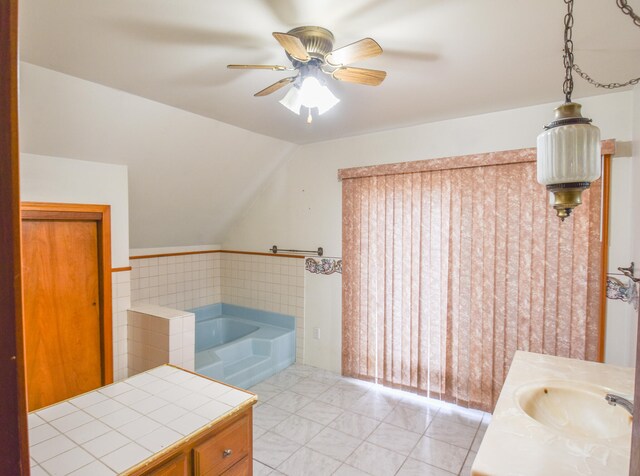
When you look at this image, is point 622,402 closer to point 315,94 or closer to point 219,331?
point 315,94

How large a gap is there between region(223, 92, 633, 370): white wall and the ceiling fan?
1.45 m

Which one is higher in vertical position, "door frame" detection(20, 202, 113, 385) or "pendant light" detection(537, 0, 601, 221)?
"pendant light" detection(537, 0, 601, 221)

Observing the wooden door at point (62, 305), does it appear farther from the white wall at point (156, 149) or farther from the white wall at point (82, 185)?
the white wall at point (156, 149)

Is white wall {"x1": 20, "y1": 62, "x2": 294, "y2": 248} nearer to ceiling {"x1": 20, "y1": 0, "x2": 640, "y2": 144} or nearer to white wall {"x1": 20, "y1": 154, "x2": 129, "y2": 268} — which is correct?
white wall {"x1": 20, "y1": 154, "x2": 129, "y2": 268}

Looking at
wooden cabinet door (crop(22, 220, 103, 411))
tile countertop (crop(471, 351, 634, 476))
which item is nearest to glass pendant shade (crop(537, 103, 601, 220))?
tile countertop (crop(471, 351, 634, 476))

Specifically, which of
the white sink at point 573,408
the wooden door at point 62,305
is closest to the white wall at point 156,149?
the wooden door at point 62,305

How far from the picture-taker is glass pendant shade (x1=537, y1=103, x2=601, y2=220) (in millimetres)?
1077

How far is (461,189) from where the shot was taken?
9.49ft

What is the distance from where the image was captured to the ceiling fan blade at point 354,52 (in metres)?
1.40

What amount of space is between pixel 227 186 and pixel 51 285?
1830mm

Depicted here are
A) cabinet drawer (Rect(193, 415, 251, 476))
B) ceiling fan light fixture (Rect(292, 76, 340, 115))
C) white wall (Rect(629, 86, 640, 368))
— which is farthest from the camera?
white wall (Rect(629, 86, 640, 368))

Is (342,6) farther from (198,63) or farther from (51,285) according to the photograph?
(51,285)

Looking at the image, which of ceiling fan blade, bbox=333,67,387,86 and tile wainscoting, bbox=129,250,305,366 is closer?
ceiling fan blade, bbox=333,67,387,86

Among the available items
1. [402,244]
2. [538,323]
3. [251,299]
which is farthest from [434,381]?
[251,299]
